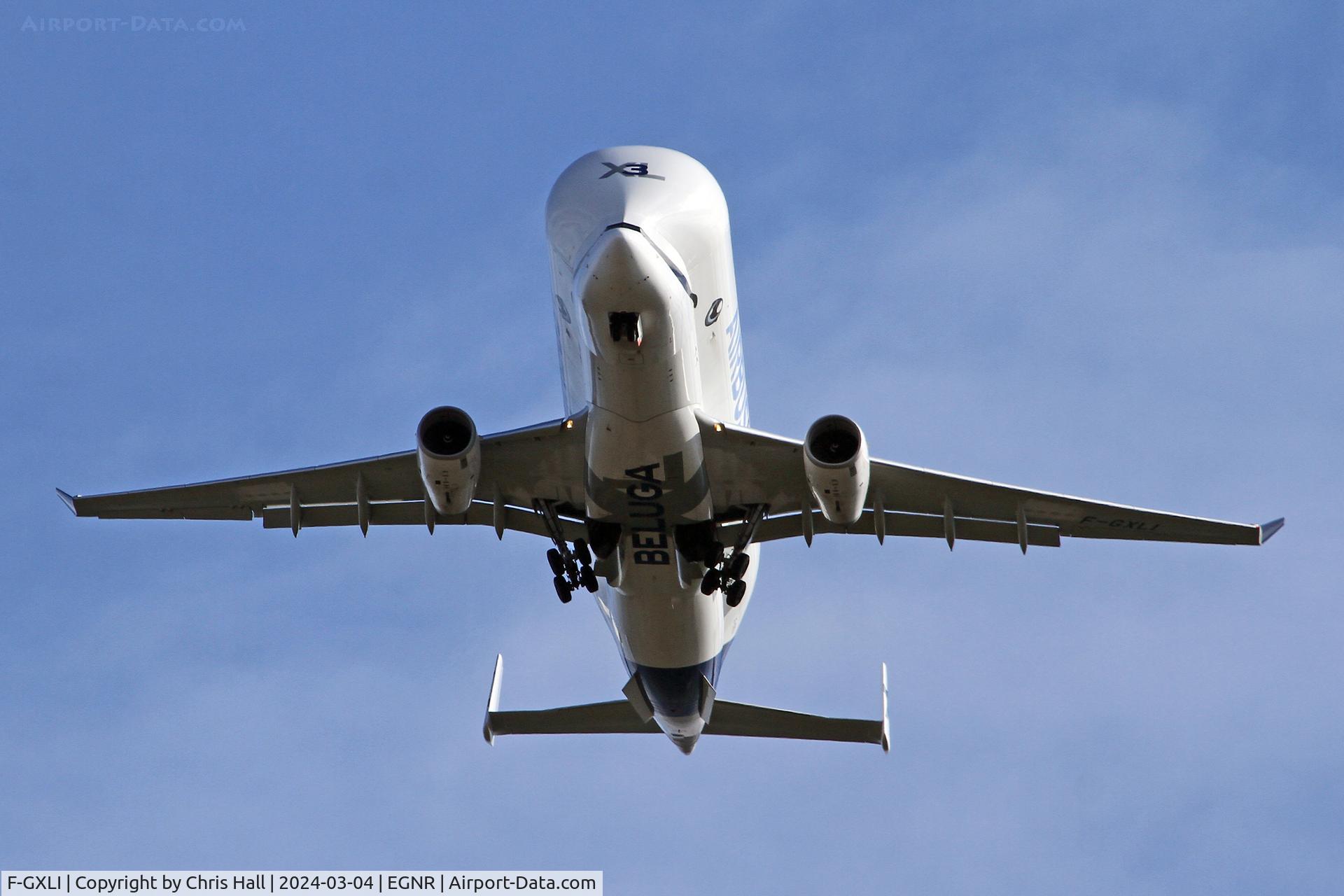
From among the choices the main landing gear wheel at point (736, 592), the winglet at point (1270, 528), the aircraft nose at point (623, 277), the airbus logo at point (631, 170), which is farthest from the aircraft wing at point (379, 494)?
the winglet at point (1270, 528)

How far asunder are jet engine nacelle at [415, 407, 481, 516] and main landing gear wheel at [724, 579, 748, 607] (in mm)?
4515

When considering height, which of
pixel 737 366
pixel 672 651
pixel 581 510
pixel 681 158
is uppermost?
pixel 681 158

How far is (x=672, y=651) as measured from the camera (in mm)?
27094

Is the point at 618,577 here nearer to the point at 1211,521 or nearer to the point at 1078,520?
the point at 1078,520

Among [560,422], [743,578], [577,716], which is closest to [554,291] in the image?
[560,422]

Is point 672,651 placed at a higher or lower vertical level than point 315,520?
lower

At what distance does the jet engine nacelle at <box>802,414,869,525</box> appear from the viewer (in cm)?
2364

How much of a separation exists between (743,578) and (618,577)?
2.79 meters

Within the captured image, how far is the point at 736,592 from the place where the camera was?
84.9 feet

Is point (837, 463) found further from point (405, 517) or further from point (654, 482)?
point (405, 517)

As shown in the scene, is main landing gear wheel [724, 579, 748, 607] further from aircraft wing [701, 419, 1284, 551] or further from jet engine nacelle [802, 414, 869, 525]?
jet engine nacelle [802, 414, 869, 525]

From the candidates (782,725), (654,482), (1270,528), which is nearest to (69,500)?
(654,482)

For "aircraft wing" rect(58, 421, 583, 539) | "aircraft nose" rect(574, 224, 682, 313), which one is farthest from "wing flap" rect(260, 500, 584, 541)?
"aircraft nose" rect(574, 224, 682, 313)

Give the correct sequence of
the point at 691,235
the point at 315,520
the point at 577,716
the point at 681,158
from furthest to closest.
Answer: the point at 577,716, the point at 315,520, the point at 681,158, the point at 691,235
